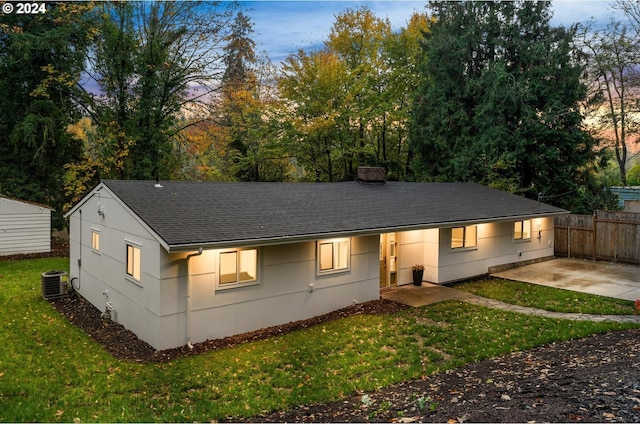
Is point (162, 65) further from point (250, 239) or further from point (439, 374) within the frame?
point (439, 374)

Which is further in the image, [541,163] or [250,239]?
[541,163]

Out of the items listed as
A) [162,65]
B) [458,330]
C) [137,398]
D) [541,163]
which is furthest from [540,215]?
[162,65]

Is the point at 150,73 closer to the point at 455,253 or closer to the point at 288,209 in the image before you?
the point at 288,209

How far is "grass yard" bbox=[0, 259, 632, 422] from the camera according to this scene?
6.36m

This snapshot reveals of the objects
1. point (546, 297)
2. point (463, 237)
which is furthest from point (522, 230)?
point (546, 297)

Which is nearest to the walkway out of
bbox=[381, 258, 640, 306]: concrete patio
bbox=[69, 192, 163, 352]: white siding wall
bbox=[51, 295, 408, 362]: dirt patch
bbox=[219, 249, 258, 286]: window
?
bbox=[381, 258, 640, 306]: concrete patio

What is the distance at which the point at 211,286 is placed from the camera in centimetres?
930

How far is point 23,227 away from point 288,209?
54.4 feet

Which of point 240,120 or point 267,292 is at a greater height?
point 240,120

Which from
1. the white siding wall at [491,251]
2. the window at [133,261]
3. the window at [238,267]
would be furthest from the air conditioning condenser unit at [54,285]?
the white siding wall at [491,251]

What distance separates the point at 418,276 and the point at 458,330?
4645mm

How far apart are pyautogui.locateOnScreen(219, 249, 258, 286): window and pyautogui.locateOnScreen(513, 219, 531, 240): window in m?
12.4

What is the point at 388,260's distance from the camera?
14.1 metres

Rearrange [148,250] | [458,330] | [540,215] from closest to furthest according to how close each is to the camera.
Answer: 1. [148,250]
2. [458,330]
3. [540,215]
